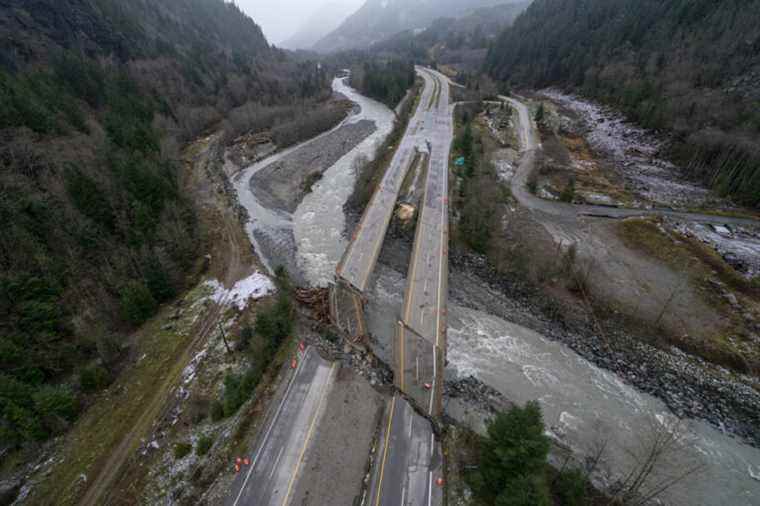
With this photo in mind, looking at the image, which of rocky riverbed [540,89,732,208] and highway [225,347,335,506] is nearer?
highway [225,347,335,506]

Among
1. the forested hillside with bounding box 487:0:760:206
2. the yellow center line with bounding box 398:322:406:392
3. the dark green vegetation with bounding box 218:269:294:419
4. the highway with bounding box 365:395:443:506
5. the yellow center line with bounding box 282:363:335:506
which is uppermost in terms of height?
the forested hillside with bounding box 487:0:760:206

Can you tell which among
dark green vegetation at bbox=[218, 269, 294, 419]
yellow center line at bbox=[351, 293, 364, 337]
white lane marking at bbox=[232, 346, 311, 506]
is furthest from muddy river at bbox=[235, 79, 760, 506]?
dark green vegetation at bbox=[218, 269, 294, 419]

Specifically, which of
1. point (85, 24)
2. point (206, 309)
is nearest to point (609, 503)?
point (206, 309)

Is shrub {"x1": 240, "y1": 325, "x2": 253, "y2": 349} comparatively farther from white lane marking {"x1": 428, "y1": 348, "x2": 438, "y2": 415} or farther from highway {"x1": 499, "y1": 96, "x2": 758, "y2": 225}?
highway {"x1": 499, "y1": 96, "x2": 758, "y2": 225}

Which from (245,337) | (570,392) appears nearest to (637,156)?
(570,392)

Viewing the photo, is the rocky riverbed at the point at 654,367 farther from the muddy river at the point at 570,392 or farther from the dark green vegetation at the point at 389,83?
the dark green vegetation at the point at 389,83

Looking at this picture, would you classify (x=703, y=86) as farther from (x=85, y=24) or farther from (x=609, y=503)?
(x=85, y=24)
